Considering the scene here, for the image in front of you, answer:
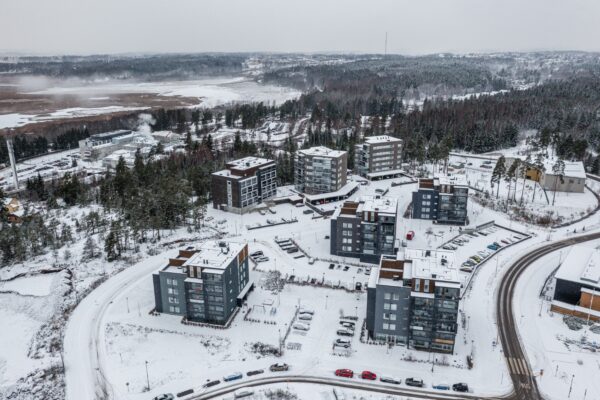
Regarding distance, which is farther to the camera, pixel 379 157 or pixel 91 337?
pixel 379 157

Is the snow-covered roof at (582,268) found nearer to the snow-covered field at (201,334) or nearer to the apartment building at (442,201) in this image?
the snow-covered field at (201,334)

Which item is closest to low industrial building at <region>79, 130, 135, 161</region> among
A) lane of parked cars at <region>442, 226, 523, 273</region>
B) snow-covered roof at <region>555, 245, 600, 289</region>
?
lane of parked cars at <region>442, 226, 523, 273</region>

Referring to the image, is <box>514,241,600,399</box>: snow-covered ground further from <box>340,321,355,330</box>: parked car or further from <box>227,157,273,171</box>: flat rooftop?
<box>227,157,273,171</box>: flat rooftop

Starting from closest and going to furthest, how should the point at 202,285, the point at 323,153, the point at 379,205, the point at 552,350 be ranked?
the point at 552,350 < the point at 202,285 < the point at 379,205 < the point at 323,153

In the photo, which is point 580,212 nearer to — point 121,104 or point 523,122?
point 523,122

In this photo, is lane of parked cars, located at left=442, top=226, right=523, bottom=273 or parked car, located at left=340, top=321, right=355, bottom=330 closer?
parked car, located at left=340, top=321, right=355, bottom=330

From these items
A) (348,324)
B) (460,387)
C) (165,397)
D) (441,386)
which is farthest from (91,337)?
(460,387)

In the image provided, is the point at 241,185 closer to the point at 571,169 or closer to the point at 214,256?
the point at 214,256

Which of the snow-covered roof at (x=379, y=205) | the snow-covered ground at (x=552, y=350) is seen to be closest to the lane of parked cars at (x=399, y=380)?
the snow-covered ground at (x=552, y=350)
